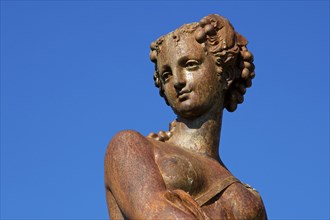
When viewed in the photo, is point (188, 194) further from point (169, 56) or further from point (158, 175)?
point (169, 56)

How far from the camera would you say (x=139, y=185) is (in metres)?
13.6

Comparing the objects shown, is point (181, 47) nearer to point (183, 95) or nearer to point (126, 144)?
point (183, 95)

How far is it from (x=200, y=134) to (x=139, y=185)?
5.04 feet

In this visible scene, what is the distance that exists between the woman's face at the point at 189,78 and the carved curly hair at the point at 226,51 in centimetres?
10

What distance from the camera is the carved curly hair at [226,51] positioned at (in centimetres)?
1492

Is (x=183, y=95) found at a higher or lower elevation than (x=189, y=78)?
lower

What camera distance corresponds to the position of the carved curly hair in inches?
587

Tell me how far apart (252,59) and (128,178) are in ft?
8.55

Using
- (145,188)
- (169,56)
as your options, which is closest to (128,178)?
(145,188)

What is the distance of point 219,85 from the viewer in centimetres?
1495

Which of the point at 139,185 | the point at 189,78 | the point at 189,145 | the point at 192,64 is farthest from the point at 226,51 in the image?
the point at 139,185

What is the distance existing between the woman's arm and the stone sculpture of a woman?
0.01 metres

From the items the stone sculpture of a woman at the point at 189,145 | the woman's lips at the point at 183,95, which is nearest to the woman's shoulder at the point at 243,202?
the stone sculpture of a woman at the point at 189,145

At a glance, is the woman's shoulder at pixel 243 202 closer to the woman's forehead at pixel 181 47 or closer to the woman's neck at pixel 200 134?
the woman's neck at pixel 200 134
